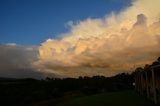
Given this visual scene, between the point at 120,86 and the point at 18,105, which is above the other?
the point at 120,86

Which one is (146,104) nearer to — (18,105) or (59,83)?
(18,105)

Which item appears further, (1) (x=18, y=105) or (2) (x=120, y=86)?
(2) (x=120, y=86)

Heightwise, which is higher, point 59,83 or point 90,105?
point 59,83

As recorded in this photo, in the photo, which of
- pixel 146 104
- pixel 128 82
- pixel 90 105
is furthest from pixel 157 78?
pixel 128 82

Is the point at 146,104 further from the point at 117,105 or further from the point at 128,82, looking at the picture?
the point at 128,82

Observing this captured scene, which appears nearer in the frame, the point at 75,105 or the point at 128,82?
the point at 75,105

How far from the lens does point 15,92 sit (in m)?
67.2

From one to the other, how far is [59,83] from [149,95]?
4474 cm

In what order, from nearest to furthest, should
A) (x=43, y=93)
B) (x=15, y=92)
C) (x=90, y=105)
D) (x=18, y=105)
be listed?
(x=90, y=105), (x=18, y=105), (x=43, y=93), (x=15, y=92)

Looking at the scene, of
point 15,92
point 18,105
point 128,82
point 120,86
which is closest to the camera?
point 18,105

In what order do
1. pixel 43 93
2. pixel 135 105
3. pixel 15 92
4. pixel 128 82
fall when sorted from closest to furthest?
pixel 135 105, pixel 43 93, pixel 15 92, pixel 128 82

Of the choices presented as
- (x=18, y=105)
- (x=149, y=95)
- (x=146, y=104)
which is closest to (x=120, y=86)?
(x=18, y=105)

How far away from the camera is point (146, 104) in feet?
89.8

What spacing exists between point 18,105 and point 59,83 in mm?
23869
